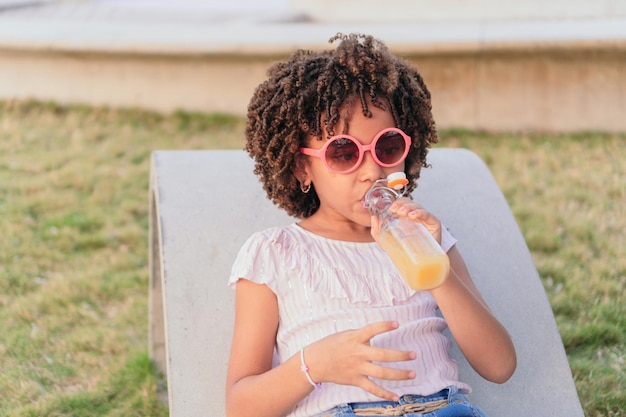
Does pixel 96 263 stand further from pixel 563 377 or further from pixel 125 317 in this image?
pixel 563 377

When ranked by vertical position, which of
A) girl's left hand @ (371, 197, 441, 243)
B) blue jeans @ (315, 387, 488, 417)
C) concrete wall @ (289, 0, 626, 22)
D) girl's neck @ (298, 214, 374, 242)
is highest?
concrete wall @ (289, 0, 626, 22)

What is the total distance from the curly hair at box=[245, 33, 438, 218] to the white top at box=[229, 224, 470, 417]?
10.1 inches

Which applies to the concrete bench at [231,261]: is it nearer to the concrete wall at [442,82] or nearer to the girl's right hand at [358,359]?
the girl's right hand at [358,359]

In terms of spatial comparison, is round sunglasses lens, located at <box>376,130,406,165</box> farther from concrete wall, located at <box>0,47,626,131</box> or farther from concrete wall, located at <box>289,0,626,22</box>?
concrete wall, located at <box>289,0,626,22</box>

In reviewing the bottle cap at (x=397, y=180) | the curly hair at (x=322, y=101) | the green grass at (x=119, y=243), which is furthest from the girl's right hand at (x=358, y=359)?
the green grass at (x=119, y=243)

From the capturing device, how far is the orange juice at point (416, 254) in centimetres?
199

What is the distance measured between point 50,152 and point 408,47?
9.69 ft

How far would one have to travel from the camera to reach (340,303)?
2.46 metres

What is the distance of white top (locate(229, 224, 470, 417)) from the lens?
7.89 feet

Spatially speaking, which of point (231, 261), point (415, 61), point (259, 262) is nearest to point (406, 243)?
point (259, 262)

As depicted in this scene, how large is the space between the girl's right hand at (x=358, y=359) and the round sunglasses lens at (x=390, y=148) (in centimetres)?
54

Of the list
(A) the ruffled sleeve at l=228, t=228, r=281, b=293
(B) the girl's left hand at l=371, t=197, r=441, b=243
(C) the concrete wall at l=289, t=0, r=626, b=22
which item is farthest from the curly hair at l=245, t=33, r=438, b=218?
(C) the concrete wall at l=289, t=0, r=626, b=22

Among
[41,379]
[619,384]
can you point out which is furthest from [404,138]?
[41,379]

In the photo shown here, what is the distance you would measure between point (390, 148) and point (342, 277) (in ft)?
1.25
